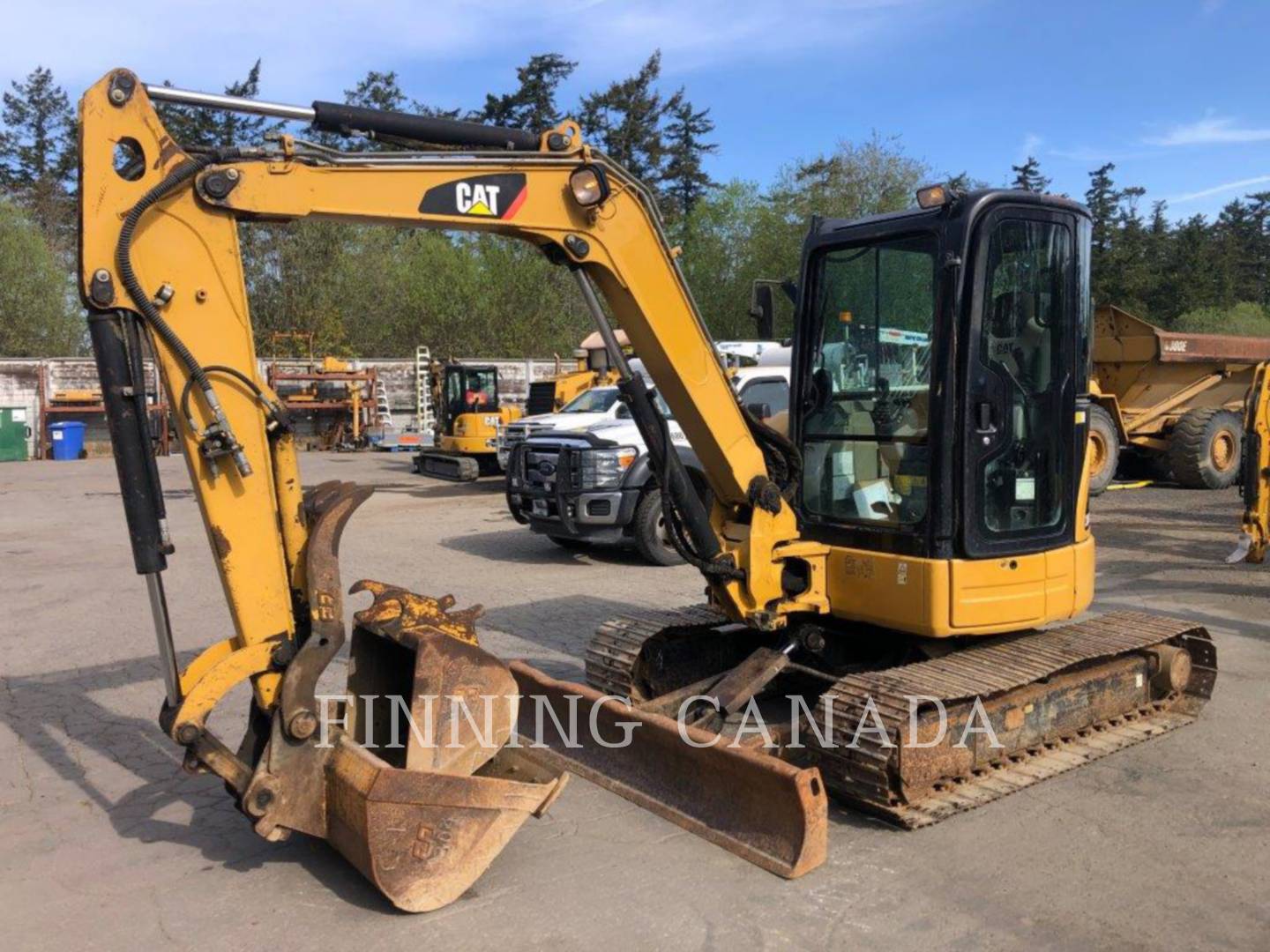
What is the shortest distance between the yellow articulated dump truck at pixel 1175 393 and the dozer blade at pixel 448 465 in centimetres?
1117

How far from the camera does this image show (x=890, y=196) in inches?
1515

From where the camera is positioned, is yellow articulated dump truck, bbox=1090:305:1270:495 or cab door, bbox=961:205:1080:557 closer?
cab door, bbox=961:205:1080:557

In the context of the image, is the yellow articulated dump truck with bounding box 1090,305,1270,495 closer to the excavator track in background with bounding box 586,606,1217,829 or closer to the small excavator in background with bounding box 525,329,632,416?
the small excavator in background with bounding box 525,329,632,416

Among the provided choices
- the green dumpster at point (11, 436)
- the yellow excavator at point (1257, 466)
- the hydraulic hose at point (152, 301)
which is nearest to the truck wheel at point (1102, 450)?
the yellow excavator at point (1257, 466)

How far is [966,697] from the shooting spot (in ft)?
16.3

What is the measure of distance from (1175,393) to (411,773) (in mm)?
18053

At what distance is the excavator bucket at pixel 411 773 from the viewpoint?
13.0ft

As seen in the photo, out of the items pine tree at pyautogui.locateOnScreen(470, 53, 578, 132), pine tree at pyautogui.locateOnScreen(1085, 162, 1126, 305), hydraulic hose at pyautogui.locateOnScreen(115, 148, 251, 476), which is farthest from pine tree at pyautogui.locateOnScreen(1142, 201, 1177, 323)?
hydraulic hose at pyautogui.locateOnScreen(115, 148, 251, 476)

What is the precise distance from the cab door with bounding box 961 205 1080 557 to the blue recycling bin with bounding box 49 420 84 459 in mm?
29764

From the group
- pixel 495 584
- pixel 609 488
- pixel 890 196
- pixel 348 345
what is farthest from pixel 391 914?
pixel 348 345

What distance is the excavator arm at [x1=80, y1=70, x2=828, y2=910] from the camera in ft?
12.8

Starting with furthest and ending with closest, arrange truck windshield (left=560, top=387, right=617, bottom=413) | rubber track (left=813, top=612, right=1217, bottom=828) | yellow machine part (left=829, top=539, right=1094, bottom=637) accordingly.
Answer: truck windshield (left=560, top=387, right=617, bottom=413) → yellow machine part (left=829, top=539, right=1094, bottom=637) → rubber track (left=813, top=612, right=1217, bottom=828)

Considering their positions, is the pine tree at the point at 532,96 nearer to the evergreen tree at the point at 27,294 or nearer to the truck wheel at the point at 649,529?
the evergreen tree at the point at 27,294

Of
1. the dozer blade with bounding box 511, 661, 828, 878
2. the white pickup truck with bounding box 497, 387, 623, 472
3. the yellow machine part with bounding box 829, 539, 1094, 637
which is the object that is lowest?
the dozer blade with bounding box 511, 661, 828, 878
